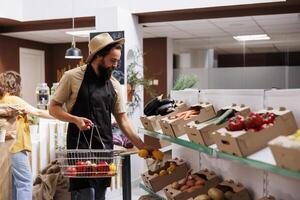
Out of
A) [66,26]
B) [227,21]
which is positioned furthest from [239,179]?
[66,26]

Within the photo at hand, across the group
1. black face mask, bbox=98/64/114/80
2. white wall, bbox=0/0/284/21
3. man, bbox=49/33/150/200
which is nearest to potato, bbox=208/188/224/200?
man, bbox=49/33/150/200

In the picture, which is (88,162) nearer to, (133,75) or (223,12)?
(133,75)

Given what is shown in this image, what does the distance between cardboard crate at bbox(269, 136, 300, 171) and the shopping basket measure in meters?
1.24

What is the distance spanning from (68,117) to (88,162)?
339 millimetres

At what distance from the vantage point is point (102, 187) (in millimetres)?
2604

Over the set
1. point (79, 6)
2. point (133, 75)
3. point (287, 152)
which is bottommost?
point (287, 152)

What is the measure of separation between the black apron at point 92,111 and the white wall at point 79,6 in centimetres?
398

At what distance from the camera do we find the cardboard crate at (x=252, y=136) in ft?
4.48

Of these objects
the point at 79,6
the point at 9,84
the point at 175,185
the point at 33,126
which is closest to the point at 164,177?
the point at 175,185

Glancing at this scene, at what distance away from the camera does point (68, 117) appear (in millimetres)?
2473

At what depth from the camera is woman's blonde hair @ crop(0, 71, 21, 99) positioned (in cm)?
395

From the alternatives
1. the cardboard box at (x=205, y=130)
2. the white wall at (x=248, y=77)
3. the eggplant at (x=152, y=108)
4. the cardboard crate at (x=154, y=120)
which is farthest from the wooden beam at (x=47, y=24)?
the cardboard box at (x=205, y=130)

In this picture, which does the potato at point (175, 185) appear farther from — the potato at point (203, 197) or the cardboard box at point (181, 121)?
the cardboard box at point (181, 121)

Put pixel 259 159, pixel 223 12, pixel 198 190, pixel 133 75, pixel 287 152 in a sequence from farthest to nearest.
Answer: pixel 223 12
pixel 133 75
pixel 198 190
pixel 259 159
pixel 287 152
